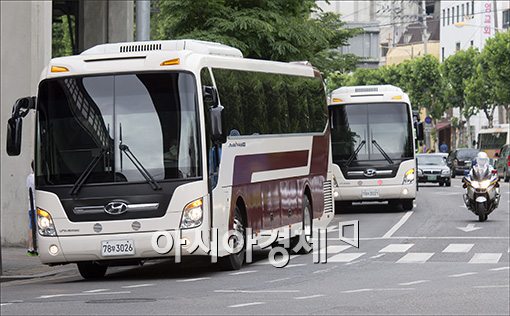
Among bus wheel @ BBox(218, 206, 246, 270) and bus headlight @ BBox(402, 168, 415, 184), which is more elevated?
bus headlight @ BBox(402, 168, 415, 184)

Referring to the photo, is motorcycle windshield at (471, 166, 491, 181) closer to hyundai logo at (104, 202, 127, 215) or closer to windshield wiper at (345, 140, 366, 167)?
windshield wiper at (345, 140, 366, 167)

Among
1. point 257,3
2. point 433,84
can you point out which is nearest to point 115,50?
point 257,3

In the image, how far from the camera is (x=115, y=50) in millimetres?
21172

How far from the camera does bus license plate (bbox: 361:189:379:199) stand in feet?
128

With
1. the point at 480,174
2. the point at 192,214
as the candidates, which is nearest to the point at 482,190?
the point at 480,174

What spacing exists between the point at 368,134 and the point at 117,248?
64.0 ft

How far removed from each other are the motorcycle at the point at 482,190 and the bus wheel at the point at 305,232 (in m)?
10.2

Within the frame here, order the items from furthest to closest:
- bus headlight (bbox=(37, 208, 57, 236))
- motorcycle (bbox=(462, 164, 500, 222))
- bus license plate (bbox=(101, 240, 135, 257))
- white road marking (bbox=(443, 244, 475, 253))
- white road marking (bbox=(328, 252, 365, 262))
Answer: motorcycle (bbox=(462, 164, 500, 222)) < white road marking (bbox=(443, 244, 475, 253)) < white road marking (bbox=(328, 252, 365, 262)) < bus headlight (bbox=(37, 208, 57, 236)) < bus license plate (bbox=(101, 240, 135, 257))

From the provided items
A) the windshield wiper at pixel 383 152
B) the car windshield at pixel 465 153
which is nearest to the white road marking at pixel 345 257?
the windshield wiper at pixel 383 152

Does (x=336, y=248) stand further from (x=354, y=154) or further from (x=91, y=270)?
(x=354, y=154)

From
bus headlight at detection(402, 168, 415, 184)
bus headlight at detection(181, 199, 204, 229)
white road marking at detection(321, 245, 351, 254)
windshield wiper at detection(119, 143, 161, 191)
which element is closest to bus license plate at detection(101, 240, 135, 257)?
bus headlight at detection(181, 199, 204, 229)

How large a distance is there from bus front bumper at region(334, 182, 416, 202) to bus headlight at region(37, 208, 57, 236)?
63.3ft

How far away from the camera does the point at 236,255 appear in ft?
72.4

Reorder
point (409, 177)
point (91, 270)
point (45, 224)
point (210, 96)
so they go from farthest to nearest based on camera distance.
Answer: point (409, 177) → point (91, 270) → point (210, 96) → point (45, 224)
